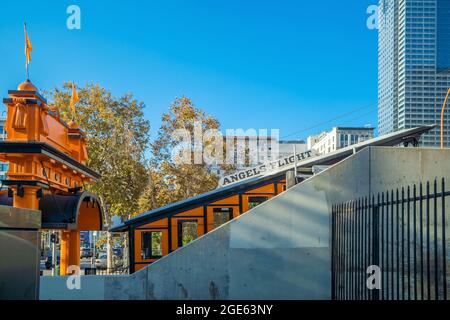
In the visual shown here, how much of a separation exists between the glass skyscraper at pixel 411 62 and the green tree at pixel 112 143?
1265 inches

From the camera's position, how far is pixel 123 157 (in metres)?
29.0

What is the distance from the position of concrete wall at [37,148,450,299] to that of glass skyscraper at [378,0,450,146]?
42.9m

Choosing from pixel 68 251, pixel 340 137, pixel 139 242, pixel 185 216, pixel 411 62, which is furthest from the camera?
pixel 340 137

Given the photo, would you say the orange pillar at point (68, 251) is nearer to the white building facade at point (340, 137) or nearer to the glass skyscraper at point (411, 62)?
the glass skyscraper at point (411, 62)

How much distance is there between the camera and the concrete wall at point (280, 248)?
30.2 feet

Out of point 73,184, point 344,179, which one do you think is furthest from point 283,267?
point 73,184

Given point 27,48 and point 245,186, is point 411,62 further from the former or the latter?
point 27,48

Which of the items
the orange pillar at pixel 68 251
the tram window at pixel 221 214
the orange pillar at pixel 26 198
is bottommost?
the orange pillar at pixel 68 251

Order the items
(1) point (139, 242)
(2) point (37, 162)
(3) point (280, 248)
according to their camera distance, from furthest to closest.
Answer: (1) point (139, 242)
(2) point (37, 162)
(3) point (280, 248)

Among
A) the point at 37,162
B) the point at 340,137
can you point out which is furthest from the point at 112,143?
the point at 340,137

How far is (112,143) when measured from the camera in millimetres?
28734

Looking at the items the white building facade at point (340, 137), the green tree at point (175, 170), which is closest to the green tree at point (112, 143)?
the green tree at point (175, 170)

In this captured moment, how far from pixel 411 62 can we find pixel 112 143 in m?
40.8
